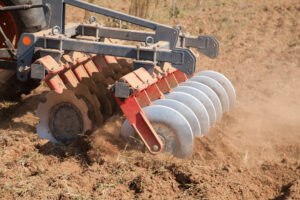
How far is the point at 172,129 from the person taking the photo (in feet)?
14.4

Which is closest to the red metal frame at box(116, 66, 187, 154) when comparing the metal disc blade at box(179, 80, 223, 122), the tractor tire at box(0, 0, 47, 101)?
the metal disc blade at box(179, 80, 223, 122)

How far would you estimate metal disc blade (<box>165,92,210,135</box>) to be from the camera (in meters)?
4.88

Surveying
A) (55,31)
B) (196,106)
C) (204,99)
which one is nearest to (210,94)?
(204,99)

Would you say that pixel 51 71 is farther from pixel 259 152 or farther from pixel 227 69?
pixel 227 69

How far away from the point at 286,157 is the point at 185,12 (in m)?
8.67

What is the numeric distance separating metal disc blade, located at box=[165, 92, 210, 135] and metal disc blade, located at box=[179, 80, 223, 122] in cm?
69

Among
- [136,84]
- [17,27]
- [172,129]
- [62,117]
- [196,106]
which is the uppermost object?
[17,27]

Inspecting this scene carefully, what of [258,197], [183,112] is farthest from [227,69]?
[258,197]

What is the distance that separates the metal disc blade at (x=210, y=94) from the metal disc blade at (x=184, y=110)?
1.04m

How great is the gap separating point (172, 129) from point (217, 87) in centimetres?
178

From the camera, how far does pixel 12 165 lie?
4336 mm

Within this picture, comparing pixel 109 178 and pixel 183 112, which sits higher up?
pixel 183 112

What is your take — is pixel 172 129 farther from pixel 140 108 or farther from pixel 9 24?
pixel 9 24

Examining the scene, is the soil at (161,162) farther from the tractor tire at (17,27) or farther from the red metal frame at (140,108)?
the tractor tire at (17,27)
